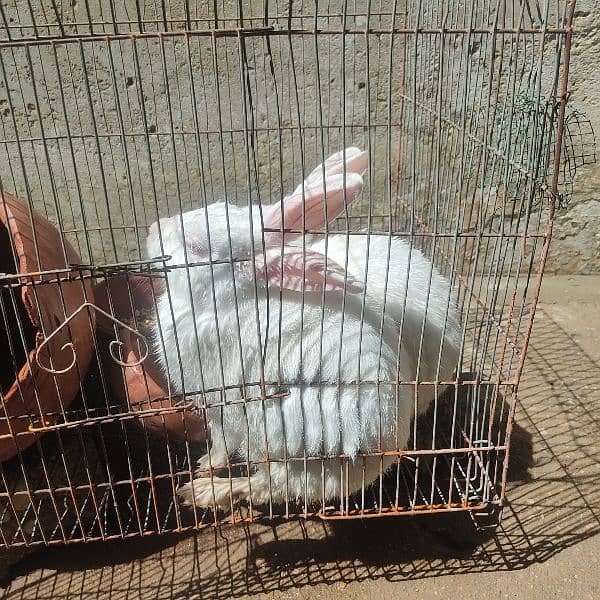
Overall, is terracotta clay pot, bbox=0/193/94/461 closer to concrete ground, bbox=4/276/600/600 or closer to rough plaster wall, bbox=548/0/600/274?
concrete ground, bbox=4/276/600/600

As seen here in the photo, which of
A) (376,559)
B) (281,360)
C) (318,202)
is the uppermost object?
(318,202)

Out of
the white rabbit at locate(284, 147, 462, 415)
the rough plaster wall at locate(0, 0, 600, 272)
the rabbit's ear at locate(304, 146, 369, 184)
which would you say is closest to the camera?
the rabbit's ear at locate(304, 146, 369, 184)

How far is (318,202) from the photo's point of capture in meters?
1.70

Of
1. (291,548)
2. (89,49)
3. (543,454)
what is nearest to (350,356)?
(291,548)

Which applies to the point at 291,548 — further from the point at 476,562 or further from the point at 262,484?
the point at 476,562

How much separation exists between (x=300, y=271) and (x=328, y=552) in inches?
40.4

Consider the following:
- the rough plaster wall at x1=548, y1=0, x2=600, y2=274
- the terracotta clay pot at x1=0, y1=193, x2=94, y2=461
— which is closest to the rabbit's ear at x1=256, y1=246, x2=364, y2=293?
the terracotta clay pot at x1=0, y1=193, x2=94, y2=461

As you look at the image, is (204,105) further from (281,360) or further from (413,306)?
(281,360)

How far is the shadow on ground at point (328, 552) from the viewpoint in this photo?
6.64 ft

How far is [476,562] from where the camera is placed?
81.0 inches

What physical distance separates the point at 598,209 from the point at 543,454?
6.34ft

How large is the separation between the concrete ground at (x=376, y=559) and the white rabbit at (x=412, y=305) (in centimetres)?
49

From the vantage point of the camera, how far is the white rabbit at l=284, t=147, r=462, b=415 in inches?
77.0

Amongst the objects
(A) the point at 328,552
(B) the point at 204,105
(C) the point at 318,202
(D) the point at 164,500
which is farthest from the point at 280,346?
(B) the point at 204,105
